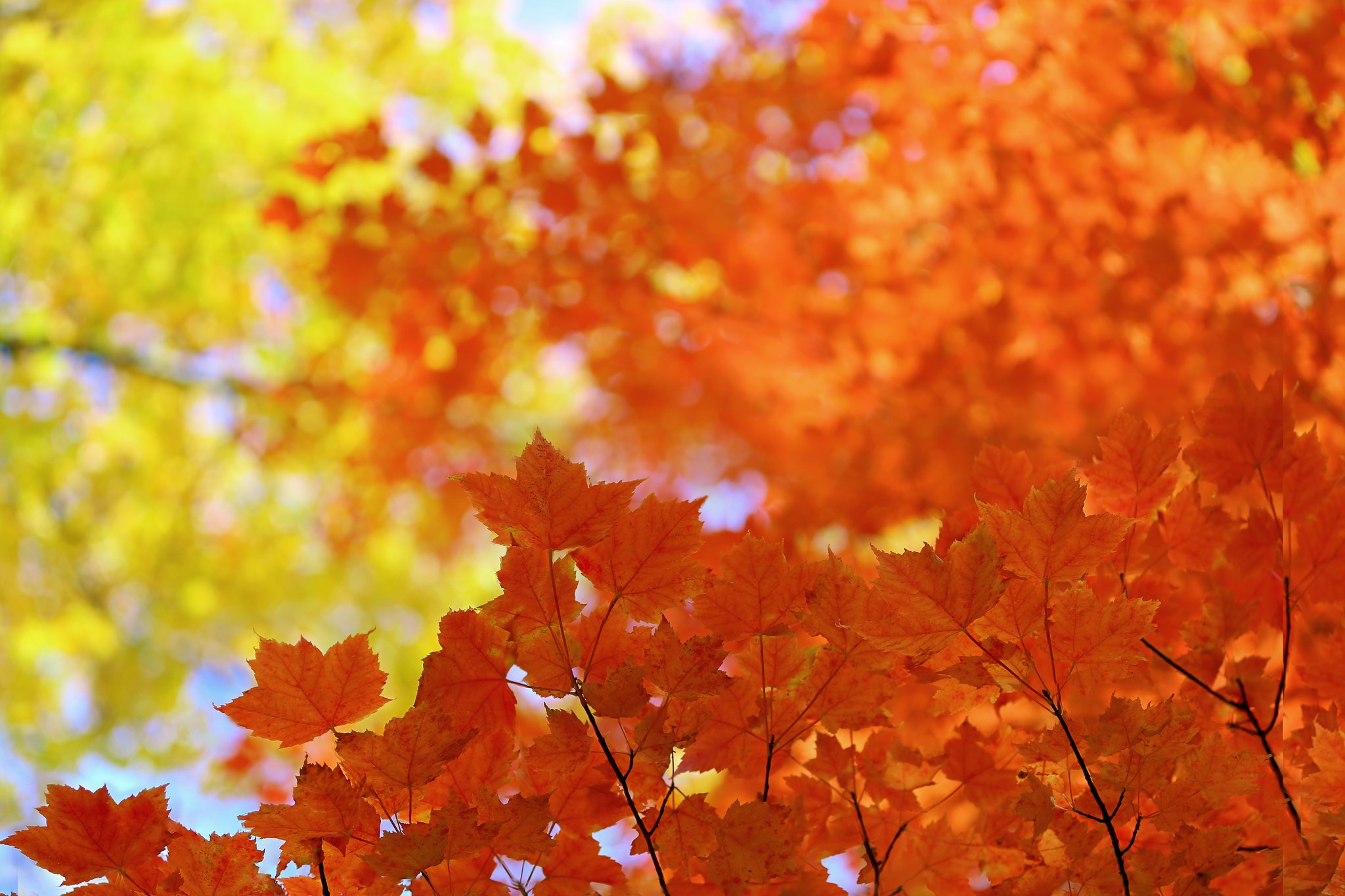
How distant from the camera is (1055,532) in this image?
727 mm

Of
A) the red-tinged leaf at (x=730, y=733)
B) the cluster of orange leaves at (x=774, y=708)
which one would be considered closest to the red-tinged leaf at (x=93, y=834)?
the cluster of orange leaves at (x=774, y=708)

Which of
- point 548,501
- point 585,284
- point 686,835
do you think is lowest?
point 686,835

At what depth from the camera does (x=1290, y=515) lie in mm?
899

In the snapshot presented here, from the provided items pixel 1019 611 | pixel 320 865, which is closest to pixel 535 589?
pixel 320 865

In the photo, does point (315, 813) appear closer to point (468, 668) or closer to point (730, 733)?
point (468, 668)

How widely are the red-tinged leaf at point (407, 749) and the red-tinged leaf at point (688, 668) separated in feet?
0.51

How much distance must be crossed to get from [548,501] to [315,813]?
297 mm

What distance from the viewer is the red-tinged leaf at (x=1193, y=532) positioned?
0.91 m

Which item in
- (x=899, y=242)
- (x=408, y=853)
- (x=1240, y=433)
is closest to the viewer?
(x=408, y=853)

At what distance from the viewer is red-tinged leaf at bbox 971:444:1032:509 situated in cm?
92

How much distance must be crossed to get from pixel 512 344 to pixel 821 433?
78.1 inches

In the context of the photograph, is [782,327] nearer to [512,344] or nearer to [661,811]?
[512,344]

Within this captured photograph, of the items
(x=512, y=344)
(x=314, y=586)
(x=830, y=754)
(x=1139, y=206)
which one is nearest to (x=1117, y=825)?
(x=830, y=754)

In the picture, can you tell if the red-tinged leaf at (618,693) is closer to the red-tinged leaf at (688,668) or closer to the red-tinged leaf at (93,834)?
the red-tinged leaf at (688,668)
